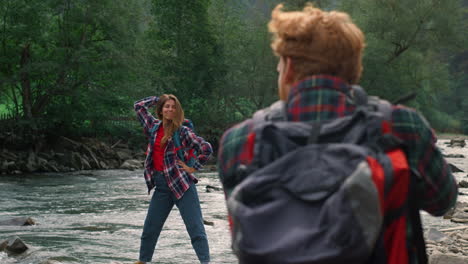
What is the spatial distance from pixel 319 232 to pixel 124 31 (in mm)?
29829

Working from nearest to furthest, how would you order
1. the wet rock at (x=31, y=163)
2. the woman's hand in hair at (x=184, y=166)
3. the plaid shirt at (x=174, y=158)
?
the plaid shirt at (x=174, y=158) → the woman's hand in hair at (x=184, y=166) → the wet rock at (x=31, y=163)

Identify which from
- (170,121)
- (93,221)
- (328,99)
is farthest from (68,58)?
(328,99)

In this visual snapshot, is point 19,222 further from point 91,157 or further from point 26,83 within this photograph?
point 26,83

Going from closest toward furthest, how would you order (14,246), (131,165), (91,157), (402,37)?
(14,246), (91,157), (131,165), (402,37)

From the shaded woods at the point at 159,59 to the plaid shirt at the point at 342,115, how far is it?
2711cm

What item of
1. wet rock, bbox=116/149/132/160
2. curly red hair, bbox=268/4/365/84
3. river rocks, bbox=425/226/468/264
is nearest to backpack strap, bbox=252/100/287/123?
curly red hair, bbox=268/4/365/84

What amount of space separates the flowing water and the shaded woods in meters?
6.89

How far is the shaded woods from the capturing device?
29859 mm

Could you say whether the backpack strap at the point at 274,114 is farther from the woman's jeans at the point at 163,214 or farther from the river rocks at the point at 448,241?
the river rocks at the point at 448,241

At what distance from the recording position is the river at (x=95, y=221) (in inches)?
385

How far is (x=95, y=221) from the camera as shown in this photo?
1374 centimetres

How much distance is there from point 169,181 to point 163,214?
1.11 feet

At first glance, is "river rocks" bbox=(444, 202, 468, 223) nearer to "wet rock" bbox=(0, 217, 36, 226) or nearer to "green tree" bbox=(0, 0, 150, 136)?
"wet rock" bbox=(0, 217, 36, 226)

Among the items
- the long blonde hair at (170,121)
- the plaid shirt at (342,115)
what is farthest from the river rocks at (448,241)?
the plaid shirt at (342,115)
